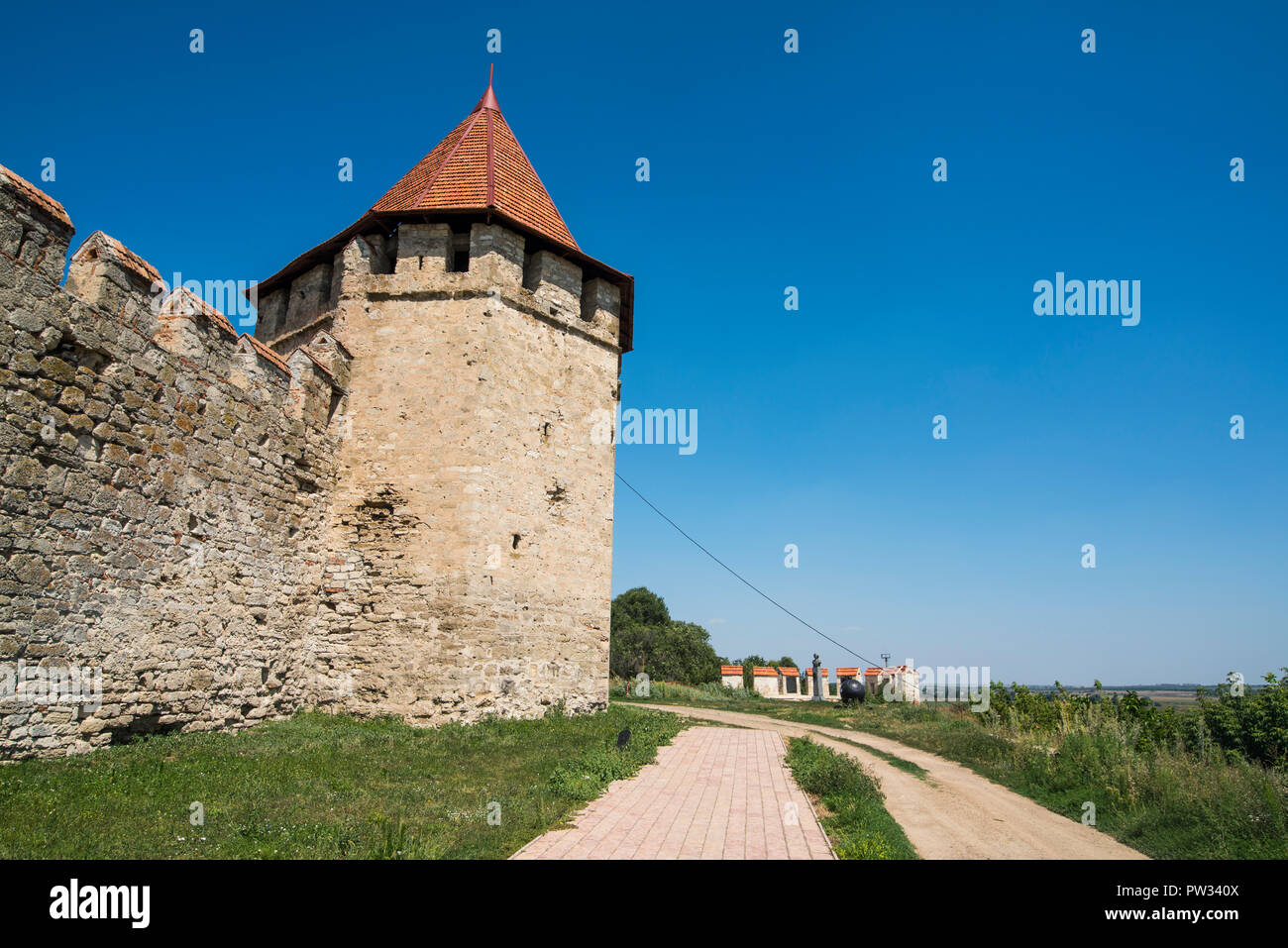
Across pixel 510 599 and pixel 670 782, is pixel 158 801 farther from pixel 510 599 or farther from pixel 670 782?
pixel 510 599

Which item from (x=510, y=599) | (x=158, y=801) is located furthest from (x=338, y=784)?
(x=510, y=599)

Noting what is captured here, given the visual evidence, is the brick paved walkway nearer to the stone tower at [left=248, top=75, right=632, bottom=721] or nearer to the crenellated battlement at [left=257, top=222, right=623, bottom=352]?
the stone tower at [left=248, top=75, right=632, bottom=721]

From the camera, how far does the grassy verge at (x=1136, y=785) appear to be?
747 centimetres

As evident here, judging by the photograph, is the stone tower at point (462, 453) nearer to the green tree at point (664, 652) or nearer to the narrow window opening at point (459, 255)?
the narrow window opening at point (459, 255)

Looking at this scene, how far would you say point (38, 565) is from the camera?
6676mm

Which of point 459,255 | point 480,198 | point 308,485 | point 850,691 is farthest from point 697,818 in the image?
point 850,691

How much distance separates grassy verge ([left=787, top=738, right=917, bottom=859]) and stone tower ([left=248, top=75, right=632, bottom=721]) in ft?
16.6

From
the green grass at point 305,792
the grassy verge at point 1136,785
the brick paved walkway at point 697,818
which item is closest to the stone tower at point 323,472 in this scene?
the green grass at point 305,792

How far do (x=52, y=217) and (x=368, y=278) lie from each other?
233 inches

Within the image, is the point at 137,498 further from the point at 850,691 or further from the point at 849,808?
the point at 850,691

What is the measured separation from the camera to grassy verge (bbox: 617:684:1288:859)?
747 cm

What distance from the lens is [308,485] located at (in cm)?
1126

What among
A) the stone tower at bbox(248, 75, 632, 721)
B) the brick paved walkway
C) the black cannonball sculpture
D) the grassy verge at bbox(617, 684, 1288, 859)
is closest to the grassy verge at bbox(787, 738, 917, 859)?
the brick paved walkway

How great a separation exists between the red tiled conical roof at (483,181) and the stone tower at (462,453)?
83 mm
